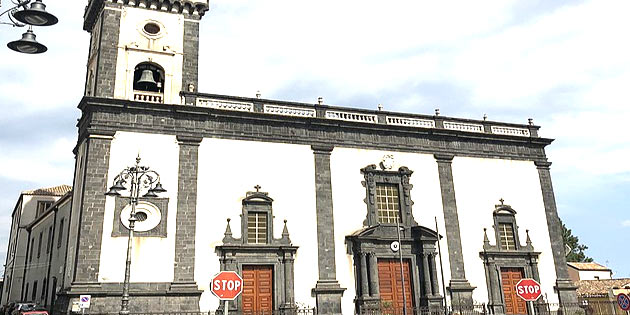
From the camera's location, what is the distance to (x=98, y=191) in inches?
770

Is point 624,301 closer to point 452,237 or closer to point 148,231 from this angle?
point 452,237

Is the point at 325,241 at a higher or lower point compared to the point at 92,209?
lower

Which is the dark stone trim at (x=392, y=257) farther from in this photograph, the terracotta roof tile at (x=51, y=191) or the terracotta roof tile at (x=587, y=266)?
the terracotta roof tile at (x=51, y=191)

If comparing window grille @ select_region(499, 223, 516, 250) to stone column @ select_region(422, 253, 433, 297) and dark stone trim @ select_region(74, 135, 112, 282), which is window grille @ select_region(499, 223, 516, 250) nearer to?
stone column @ select_region(422, 253, 433, 297)

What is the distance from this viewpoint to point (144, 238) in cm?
1962

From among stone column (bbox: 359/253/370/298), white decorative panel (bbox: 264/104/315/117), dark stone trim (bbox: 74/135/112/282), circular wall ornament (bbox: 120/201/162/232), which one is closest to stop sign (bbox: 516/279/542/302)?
stone column (bbox: 359/253/370/298)

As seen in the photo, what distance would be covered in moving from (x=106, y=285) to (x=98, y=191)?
11.9ft

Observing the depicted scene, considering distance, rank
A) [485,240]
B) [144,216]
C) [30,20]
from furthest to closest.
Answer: [485,240]
[144,216]
[30,20]

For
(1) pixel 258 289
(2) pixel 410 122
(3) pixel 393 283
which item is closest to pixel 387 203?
(3) pixel 393 283

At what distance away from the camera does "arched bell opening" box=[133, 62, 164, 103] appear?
2186 centimetres

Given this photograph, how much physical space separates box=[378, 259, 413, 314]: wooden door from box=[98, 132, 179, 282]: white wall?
920 cm

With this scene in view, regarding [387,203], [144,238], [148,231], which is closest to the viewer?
[144,238]

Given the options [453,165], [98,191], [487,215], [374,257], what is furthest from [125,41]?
[487,215]

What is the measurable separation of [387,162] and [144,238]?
1163cm
